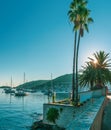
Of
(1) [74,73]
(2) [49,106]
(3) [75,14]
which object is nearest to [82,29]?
(3) [75,14]

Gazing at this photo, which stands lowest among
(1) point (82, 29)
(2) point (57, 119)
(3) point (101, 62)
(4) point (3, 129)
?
(4) point (3, 129)

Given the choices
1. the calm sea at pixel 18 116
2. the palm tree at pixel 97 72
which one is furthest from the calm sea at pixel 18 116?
the palm tree at pixel 97 72

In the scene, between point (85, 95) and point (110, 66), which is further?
point (110, 66)

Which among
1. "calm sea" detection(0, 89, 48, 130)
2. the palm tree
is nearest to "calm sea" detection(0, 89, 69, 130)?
"calm sea" detection(0, 89, 48, 130)

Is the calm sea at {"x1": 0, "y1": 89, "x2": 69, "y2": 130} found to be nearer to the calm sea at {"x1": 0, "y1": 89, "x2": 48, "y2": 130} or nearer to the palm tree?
the calm sea at {"x1": 0, "y1": 89, "x2": 48, "y2": 130}

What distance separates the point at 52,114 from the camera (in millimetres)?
32438

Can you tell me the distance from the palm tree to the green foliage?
18138mm

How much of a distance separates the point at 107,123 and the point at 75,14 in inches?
957

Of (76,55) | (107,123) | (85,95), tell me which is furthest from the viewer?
(76,55)

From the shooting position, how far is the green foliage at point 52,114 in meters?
32.2

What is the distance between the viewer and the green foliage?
106 ft

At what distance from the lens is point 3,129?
4925 cm

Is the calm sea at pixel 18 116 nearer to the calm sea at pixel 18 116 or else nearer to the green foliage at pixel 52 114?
the calm sea at pixel 18 116

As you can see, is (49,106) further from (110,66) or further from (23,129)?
(110,66)
